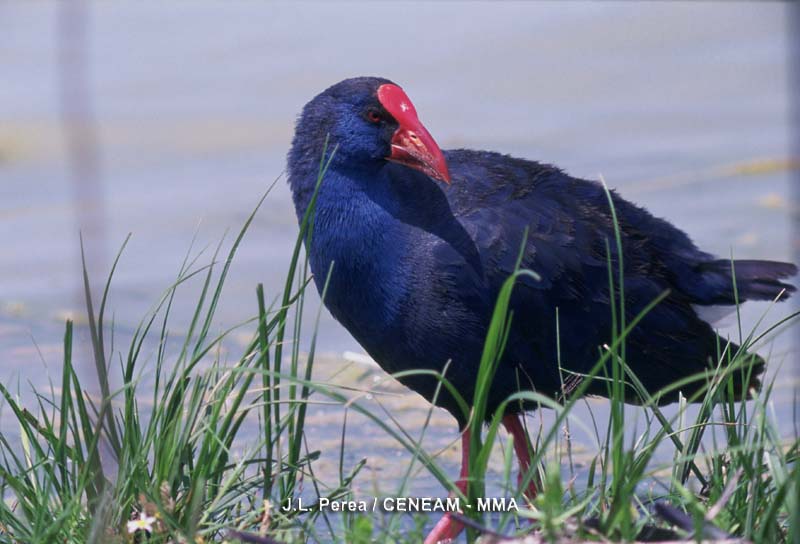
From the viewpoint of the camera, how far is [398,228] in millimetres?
3400

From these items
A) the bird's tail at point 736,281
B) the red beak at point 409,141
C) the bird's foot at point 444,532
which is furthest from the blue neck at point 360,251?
the bird's tail at point 736,281

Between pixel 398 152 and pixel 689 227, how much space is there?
278 centimetres

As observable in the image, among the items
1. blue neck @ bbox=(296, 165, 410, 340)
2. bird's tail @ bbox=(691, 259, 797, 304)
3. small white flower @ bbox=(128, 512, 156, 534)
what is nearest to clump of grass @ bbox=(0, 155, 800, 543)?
small white flower @ bbox=(128, 512, 156, 534)

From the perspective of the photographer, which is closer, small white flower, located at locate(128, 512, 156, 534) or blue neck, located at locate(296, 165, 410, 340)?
small white flower, located at locate(128, 512, 156, 534)

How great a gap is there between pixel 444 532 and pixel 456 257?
73 centimetres

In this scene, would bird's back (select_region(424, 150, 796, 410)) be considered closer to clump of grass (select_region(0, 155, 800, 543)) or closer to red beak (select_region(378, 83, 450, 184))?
red beak (select_region(378, 83, 450, 184))

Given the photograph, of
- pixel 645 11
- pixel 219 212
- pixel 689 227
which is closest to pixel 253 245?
pixel 219 212

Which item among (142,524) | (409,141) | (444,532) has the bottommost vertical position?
(444,532)

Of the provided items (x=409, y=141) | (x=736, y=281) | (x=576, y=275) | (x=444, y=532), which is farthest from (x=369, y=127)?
(x=736, y=281)

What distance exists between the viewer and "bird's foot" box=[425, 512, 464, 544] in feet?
10.7

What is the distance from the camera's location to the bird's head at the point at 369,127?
340 cm

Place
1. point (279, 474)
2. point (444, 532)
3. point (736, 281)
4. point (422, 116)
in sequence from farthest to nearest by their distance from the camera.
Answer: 1. point (422, 116)
2. point (736, 281)
3. point (444, 532)
4. point (279, 474)

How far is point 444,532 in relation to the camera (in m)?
3.32

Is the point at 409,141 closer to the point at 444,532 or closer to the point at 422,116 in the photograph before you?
the point at 444,532
